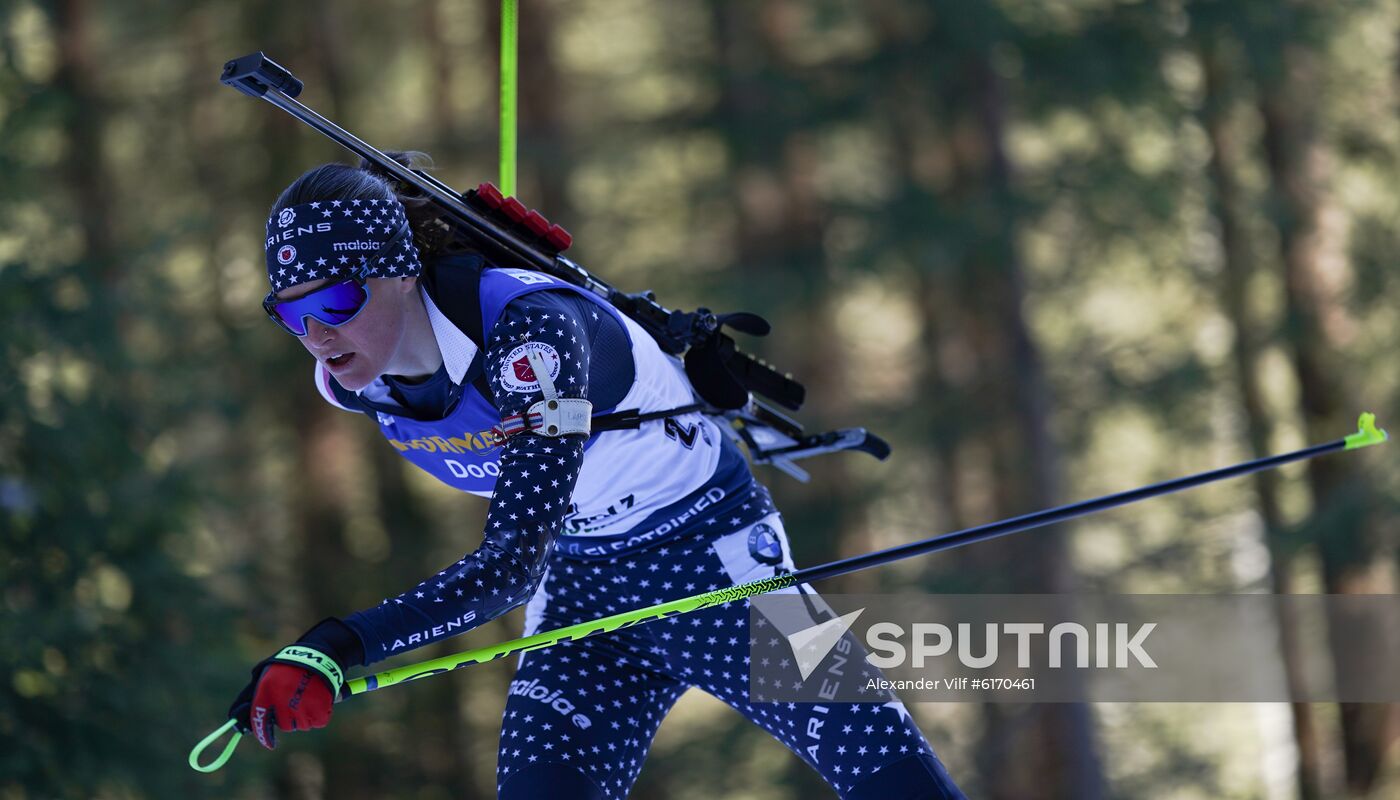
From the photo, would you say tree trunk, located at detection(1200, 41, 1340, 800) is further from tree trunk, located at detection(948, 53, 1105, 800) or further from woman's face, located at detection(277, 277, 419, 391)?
woman's face, located at detection(277, 277, 419, 391)

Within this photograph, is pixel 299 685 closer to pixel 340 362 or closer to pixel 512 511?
pixel 512 511

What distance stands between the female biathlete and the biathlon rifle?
0.07 m

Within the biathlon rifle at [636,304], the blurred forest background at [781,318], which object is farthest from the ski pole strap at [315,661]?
the blurred forest background at [781,318]

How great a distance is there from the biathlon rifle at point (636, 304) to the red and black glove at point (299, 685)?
40.9 inches

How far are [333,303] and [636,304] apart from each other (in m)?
0.84

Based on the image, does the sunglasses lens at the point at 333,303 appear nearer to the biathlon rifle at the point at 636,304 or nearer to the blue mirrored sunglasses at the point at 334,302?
the blue mirrored sunglasses at the point at 334,302

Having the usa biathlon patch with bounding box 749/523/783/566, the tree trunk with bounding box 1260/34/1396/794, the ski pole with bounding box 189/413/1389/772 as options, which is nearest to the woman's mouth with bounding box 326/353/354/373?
the ski pole with bounding box 189/413/1389/772

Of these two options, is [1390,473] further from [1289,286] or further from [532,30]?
[532,30]

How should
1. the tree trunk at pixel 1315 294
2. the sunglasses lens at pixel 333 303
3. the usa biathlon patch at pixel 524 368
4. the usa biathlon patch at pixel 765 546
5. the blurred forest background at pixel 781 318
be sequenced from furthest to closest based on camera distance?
the tree trunk at pixel 1315 294 < the blurred forest background at pixel 781 318 < the usa biathlon patch at pixel 765 546 < the sunglasses lens at pixel 333 303 < the usa biathlon patch at pixel 524 368

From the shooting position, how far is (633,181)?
14.0 meters

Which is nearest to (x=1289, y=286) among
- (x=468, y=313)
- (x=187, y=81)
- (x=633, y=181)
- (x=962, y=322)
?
(x=962, y=322)

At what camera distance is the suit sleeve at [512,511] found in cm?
241

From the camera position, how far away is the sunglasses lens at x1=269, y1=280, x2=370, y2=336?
8.91 ft

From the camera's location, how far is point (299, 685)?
228 cm
